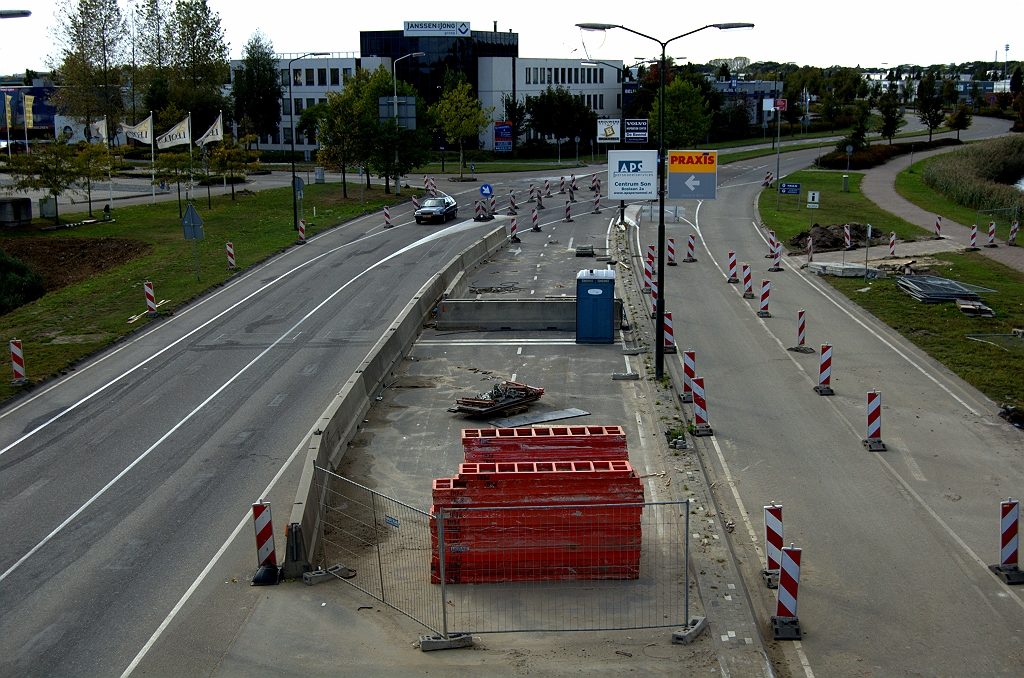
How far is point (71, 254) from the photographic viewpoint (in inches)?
1671

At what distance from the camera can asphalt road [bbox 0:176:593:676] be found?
11.3 m

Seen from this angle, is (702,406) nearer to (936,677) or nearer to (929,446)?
(929,446)

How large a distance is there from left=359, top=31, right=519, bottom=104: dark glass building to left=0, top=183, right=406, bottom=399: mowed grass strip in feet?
115

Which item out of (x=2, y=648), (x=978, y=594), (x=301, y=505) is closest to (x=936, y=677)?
(x=978, y=594)

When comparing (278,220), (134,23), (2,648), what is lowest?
(2,648)

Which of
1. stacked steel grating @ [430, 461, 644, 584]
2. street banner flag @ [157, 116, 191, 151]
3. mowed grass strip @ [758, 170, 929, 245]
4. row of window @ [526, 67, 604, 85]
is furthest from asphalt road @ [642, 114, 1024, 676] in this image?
row of window @ [526, 67, 604, 85]

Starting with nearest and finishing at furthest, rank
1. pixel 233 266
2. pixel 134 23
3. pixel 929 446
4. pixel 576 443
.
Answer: pixel 576 443 → pixel 929 446 → pixel 233 266 → pixel 134 23

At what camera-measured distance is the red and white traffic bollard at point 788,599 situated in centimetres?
1087

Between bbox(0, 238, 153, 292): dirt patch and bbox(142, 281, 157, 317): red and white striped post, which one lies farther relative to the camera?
bbox(0, 238, 153, 292): dirt patch

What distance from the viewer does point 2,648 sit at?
1073cm

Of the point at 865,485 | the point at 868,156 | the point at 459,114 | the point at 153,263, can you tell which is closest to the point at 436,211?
the point at 153,263

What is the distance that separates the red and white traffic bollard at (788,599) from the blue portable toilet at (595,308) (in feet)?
46.8

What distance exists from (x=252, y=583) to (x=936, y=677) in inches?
326

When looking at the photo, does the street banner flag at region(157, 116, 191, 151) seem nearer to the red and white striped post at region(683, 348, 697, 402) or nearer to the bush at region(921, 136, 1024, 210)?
the red and white striped post at region(683, 348, 697, 402)
